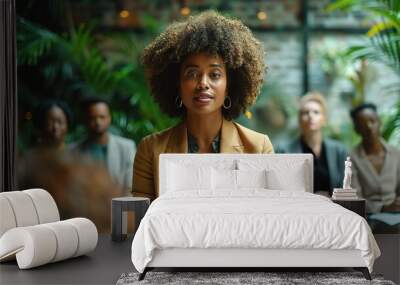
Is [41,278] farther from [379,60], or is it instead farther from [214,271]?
[379,60]

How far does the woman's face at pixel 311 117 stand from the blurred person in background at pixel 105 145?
1980 mm

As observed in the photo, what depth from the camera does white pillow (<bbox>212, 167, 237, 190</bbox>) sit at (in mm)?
7117

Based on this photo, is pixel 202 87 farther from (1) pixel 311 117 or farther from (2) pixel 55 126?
(2) pixel 55 126

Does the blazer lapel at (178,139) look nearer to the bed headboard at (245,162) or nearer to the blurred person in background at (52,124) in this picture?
the bed headboard at (245,162)

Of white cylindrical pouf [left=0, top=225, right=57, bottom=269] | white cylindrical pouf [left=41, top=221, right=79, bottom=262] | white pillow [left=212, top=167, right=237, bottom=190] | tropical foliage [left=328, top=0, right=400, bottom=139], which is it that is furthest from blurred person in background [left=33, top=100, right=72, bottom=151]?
tropical foliage [left=328, top=0, right=400, bottom=139]

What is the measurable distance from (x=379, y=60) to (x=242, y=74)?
Result: 160 cm

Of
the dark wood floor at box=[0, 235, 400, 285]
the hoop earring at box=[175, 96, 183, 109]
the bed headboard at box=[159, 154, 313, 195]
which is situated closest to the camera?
the dark wood floor at box=[0, 235, 400, 285]

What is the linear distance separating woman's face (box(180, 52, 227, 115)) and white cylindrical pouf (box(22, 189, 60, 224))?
220cm

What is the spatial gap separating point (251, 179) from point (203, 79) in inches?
59.2

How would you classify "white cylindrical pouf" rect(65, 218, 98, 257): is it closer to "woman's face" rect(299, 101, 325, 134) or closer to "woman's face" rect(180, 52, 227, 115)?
"woman's face" rect(180, 52, 227, 115)

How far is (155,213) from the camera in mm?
5457

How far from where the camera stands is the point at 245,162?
25.4 feet

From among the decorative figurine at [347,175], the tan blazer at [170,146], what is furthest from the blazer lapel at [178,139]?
the decorative figurine at [347,175]

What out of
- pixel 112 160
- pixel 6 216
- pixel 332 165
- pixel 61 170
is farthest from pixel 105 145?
pixel 332 165
